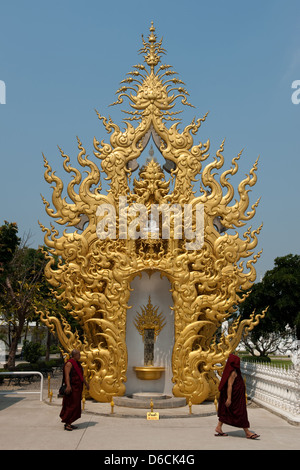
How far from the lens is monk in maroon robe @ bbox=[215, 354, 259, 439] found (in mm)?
6633

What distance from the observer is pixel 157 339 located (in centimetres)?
1079

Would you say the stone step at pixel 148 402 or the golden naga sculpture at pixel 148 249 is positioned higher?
the golden naga sculpture at pixel 148 249

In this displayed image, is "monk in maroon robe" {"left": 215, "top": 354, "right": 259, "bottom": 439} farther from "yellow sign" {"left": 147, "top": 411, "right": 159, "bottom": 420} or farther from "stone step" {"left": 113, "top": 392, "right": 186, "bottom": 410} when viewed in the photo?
"stone step" {"left": 113, "top": 392, "right": 186, "bottom": 410}

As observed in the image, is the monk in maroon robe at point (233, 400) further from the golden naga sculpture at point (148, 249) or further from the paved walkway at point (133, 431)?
the golden naga sculpture at point (148, 249)

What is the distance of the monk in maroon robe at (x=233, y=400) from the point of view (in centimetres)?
663

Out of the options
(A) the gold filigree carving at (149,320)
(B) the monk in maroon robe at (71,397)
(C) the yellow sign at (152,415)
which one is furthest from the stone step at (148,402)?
(B) the monk in maroon robe at (71,397)

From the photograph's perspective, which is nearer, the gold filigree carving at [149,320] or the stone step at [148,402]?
the stone step at [148,402]

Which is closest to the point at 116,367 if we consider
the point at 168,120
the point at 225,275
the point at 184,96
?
the point at 225,275

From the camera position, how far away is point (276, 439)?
6.73 meters

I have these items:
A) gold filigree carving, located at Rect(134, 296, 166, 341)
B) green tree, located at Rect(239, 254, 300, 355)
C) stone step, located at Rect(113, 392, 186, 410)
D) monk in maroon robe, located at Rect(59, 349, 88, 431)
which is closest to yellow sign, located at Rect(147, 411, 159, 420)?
stone step, located at Rect(113, 392, 186, 410)

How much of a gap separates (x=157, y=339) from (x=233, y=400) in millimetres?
Result: 4220

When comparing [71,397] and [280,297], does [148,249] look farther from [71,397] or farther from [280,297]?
[280,297]

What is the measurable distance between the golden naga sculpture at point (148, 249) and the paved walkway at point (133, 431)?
996mm

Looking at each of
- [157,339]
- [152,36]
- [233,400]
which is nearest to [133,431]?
[233,400]
